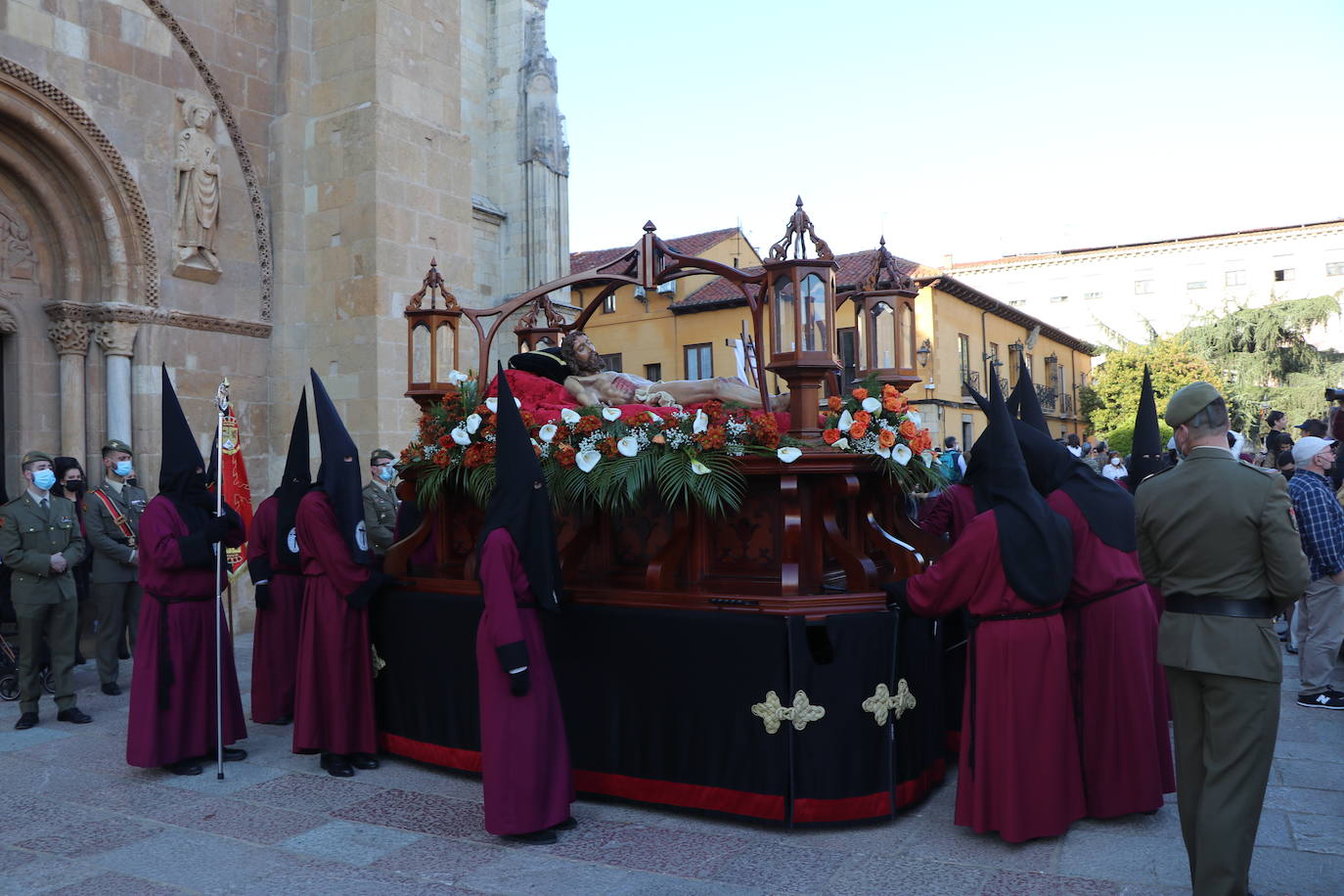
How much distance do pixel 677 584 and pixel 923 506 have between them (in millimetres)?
1968

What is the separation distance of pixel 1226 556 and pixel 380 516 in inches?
289

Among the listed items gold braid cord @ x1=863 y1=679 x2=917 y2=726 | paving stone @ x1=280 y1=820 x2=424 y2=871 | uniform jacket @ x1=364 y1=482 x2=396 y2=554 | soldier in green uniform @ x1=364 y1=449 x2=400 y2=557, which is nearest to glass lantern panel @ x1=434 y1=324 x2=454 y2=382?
soldier in green uniform @ x1=364 y1=449 x2=400 y2=557

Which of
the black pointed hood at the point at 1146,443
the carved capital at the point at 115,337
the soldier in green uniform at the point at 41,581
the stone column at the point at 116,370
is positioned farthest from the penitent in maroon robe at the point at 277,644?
the black pointed hood at the point at 1146,443

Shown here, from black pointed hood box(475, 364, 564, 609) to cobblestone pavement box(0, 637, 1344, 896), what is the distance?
1226mm

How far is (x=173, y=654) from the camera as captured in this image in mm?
6184

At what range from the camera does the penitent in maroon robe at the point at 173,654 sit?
6055 mm

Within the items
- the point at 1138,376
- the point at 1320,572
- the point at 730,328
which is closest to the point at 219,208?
the point at 1320,572

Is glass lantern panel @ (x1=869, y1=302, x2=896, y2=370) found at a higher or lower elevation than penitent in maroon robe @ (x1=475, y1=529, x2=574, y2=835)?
higher

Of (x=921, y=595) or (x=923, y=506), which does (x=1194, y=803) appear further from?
(x=923, y=506)

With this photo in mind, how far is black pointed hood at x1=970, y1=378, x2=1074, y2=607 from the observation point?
4633 mm

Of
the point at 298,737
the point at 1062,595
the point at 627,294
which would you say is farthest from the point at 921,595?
the point at 627,294

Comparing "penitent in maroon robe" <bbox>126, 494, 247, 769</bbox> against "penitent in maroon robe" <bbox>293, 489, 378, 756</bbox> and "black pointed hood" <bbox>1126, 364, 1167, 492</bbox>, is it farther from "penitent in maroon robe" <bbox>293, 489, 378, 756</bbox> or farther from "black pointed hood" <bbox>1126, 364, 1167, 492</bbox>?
"black pointed hood" <bbox>1126, 364, 1167, 492</bbox>

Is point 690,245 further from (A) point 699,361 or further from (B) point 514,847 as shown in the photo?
(B) point 514,847

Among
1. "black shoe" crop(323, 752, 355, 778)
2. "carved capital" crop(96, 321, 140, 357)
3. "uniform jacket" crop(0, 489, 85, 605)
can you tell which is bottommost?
"black shoe" crop(323, 752, 355, 778)
